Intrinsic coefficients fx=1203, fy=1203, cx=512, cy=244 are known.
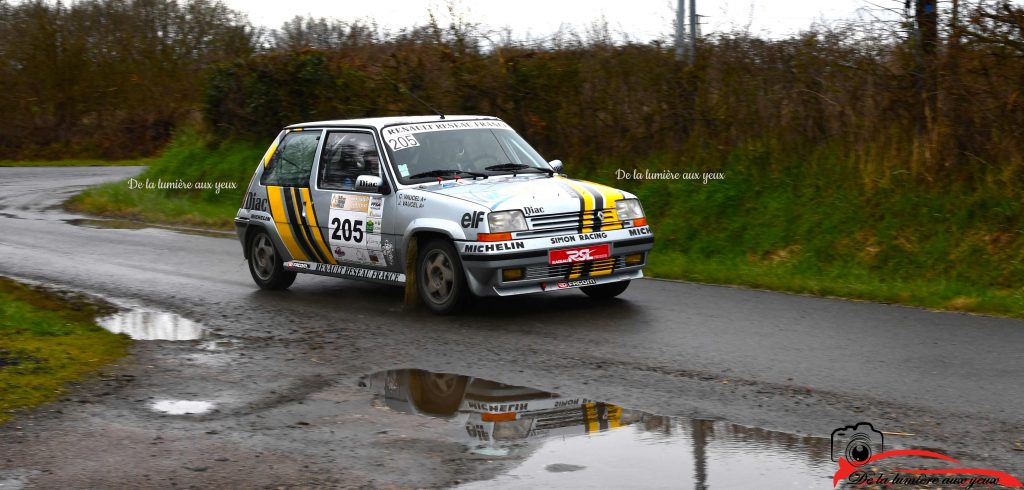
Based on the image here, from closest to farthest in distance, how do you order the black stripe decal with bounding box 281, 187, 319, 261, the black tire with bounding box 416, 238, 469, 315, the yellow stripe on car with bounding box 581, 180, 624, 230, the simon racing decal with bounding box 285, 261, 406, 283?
the black tire with bounding box 416, 238, 469, 315 → the yellow stripe on car with bounding box 581, 180, 624, 230 → the simon racing decal with bounding box 285, 261, 406, 283 → the black stripe decal with bounding box 281, 187, 319, 261

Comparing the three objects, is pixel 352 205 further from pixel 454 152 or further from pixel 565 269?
pixel 565 269

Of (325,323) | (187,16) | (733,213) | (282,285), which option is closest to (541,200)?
(325,323)

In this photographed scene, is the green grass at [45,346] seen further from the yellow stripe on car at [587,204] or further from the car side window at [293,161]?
the yellow stripe on car at [587,204]

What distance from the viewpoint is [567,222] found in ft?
34.0

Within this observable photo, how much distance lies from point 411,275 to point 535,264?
1319mm

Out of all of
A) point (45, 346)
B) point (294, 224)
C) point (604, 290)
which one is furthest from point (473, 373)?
point (294, 224)

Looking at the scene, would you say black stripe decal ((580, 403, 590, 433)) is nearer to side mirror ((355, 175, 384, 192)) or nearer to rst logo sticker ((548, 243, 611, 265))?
rst logo sticker ((548, 243, 611, 265))

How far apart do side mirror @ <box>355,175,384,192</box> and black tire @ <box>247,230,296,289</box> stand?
1.74 m

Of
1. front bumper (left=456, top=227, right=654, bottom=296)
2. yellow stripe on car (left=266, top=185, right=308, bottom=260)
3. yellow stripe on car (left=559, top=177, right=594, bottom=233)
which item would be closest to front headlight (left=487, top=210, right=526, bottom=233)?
front bumper (left=456, top=227, right=654, bottom=296)

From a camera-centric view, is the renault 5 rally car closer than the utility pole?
Yes

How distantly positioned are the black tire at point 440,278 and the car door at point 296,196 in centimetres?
140

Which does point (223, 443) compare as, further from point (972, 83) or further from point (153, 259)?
point (972, 83)

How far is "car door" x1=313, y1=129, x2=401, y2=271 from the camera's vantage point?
11.1 metres

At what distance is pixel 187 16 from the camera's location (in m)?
47.0
